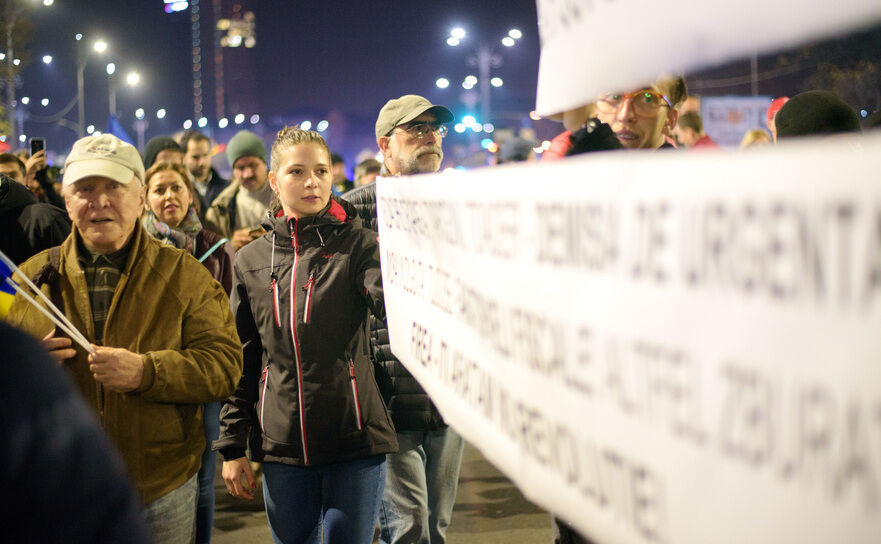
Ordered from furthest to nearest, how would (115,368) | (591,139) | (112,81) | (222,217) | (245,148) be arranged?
(112,81) < (245,148) < (222,217) < (115,368) < (591,139)

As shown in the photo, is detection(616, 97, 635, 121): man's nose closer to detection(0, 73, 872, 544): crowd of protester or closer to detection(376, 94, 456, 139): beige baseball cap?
detection(0, 73, 872, 544): crowd of protester

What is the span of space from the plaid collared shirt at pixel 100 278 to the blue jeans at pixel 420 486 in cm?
155

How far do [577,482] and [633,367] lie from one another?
223 millimetres

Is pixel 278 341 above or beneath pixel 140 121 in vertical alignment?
beneath

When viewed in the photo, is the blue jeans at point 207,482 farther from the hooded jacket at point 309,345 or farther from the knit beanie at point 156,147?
the knit beanie at point 156,147

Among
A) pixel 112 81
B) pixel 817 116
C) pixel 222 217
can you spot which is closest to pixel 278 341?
pixel 817 116

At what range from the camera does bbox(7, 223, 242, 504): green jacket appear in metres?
3.06

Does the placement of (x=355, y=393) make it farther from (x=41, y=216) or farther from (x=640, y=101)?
(x=41, y=216)

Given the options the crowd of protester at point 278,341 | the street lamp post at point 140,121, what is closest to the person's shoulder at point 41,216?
the crowd of protester at point 278,341

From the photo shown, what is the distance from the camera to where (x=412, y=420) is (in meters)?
3.95

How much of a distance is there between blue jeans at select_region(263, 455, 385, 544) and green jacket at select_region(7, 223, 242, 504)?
395mm

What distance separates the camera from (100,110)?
214 feet

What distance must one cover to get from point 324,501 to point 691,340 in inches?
114

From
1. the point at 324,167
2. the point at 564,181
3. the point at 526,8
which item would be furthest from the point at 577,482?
the point at 526,8
